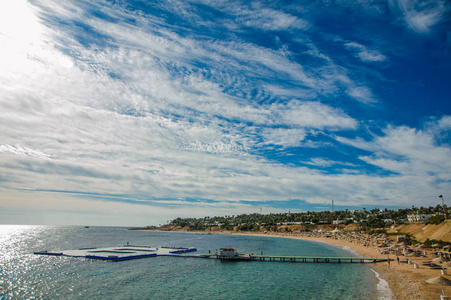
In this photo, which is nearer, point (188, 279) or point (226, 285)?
point (226, 285)

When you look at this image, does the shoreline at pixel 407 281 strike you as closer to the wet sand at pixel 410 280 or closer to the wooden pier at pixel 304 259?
the wet sand at pixel 410 280

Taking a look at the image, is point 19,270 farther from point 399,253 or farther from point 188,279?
point 399,253

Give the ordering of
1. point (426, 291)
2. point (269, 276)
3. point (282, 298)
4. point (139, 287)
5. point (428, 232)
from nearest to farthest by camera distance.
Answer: point (426, 291) < point (282, 298) < point (139, 287) < point (269, 276) < point (428, 232)

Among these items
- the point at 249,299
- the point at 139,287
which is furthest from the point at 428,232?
the point at 139,287

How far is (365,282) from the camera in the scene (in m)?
40.2

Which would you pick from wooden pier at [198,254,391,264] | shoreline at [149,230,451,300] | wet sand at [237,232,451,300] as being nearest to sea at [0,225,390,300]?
shoreline at [149,230,451,300]

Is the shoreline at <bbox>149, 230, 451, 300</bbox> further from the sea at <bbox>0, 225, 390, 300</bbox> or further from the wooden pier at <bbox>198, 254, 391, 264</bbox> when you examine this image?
the wooden pier at <bbox>198, 254, 391, 264</bbox>

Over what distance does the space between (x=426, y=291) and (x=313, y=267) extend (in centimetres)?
2748

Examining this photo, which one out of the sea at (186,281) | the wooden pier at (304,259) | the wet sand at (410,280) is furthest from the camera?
the wooden pier at (304,259)

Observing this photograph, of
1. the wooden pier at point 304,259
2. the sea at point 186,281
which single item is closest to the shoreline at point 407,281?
the sea at point 186,281

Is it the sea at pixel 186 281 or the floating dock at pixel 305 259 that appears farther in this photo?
the floating dock at pixel 305 259

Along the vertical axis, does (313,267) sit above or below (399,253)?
below

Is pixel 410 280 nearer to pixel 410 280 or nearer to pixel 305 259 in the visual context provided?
pixel 410 280

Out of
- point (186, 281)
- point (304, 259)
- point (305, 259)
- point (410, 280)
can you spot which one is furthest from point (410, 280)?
point (186, 281)
